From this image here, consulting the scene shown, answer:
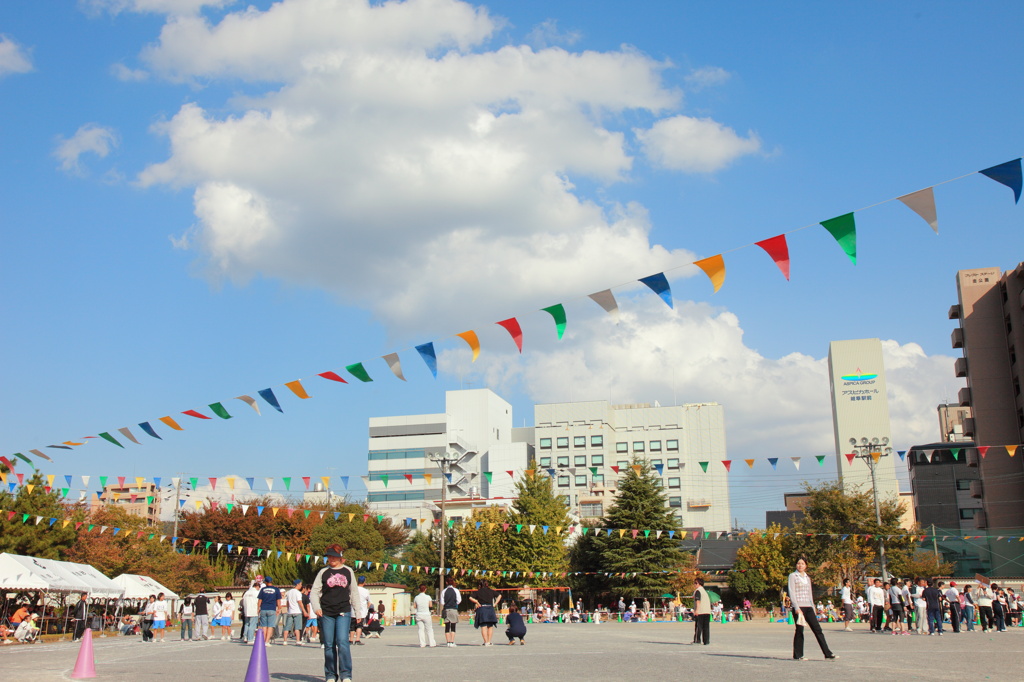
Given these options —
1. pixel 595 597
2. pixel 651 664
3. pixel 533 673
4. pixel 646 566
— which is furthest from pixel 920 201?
pixel 595 597

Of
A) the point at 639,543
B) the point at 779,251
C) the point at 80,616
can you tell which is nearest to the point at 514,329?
the point at 779,251

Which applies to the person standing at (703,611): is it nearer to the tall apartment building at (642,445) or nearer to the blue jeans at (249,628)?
the blue jeans at (249,628)

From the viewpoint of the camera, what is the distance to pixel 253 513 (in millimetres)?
61844

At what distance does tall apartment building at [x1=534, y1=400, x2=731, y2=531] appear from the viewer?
10275 centimetres

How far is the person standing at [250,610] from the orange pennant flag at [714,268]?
12.5m

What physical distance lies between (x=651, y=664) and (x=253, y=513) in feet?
181

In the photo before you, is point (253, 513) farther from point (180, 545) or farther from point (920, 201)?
point (920, 201)

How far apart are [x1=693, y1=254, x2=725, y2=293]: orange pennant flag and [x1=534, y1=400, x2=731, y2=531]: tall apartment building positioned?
3497 inches

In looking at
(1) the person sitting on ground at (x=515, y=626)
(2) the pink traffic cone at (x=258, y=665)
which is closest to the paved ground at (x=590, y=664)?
(1) the person sitting on ground at (x=515, y=626)

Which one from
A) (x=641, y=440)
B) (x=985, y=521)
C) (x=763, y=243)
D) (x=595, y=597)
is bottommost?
(x=595, y=597)

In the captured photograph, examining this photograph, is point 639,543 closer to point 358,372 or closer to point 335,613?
point 358,372

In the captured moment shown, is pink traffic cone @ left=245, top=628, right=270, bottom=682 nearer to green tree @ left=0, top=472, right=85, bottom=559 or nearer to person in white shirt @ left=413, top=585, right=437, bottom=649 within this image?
person in white shirt @ left=413, top=585, right=437, bottom=649

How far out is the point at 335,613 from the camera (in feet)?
29.2

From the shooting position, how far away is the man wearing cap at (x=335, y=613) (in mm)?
8805
